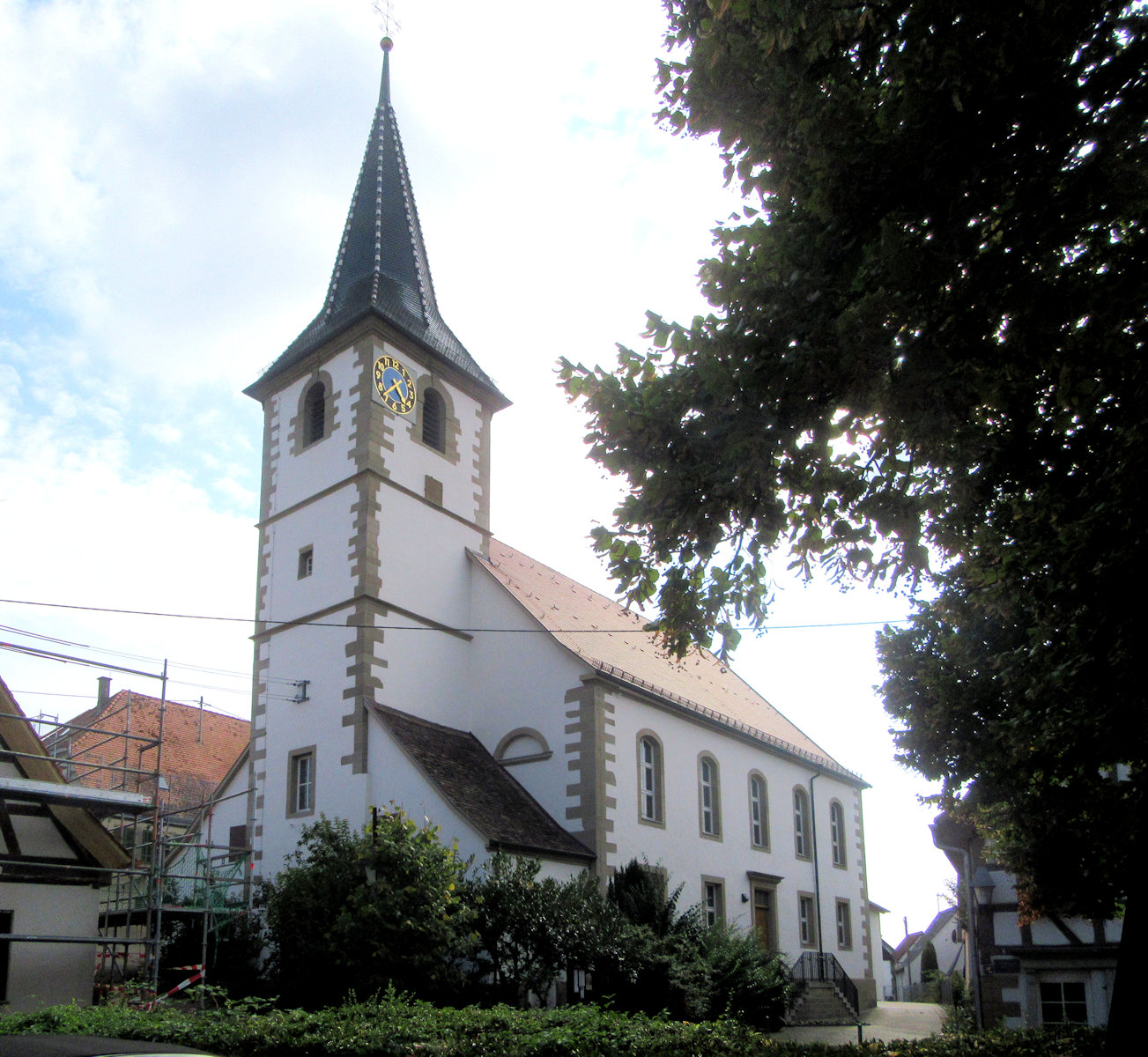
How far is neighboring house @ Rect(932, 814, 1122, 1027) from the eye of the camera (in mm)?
17500

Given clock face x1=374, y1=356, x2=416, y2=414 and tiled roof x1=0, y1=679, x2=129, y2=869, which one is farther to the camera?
clock face x1=374, y1=356, x2=416, y2=414

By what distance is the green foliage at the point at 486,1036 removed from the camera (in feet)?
28.5

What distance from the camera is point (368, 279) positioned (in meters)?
26.3

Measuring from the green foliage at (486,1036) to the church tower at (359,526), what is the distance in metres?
10.2

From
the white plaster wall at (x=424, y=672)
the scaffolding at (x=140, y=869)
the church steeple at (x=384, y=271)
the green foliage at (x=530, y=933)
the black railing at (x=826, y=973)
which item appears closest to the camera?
the scaffolding at (x=140, y=869)

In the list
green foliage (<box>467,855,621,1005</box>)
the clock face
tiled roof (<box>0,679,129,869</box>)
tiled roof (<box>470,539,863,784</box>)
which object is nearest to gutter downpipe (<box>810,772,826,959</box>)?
tiled roof (<box>470,539,863,784</box>)

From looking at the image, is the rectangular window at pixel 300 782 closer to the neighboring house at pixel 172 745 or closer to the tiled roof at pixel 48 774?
the tiled roof at pixel 48 774

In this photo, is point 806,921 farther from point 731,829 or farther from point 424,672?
point 424,672

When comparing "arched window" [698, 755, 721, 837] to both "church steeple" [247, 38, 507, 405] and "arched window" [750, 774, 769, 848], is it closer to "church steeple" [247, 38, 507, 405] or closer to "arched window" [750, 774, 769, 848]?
"arched window" [750, 774, 769, 848]

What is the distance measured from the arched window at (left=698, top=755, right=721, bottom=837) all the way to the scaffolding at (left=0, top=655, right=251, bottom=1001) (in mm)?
9945

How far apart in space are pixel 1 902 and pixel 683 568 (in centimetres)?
1088

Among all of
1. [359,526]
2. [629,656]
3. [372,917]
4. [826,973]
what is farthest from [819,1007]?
[359,526]

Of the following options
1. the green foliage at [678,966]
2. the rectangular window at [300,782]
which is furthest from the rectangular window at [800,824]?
the rectangular window at [300,782]

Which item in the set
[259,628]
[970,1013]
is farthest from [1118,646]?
[259,628]
